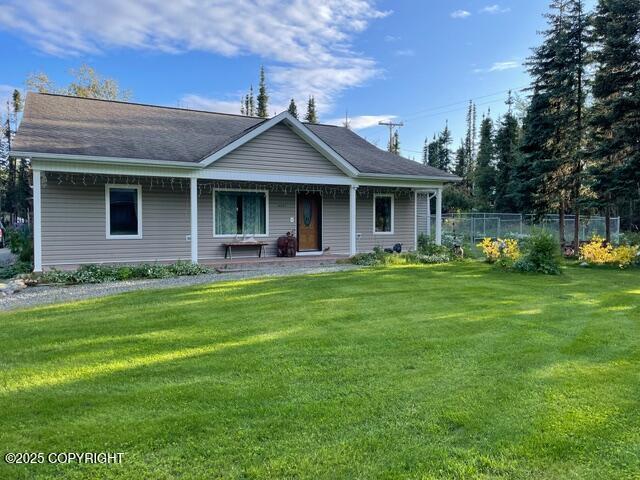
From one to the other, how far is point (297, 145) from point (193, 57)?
61.7ft

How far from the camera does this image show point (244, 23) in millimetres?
17375

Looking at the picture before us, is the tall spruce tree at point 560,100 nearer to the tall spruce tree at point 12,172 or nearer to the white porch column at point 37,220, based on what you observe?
the white porch column at point 37,220

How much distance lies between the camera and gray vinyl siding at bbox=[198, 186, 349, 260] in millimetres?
12672

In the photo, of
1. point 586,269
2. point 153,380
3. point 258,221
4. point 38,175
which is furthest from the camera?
point 258,221

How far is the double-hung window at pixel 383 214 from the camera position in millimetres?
15578

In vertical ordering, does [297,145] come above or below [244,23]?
below

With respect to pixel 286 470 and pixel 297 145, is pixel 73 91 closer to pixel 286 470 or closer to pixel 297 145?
pixel 297 145

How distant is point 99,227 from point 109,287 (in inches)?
123

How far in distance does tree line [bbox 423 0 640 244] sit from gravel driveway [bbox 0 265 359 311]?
34.4ft

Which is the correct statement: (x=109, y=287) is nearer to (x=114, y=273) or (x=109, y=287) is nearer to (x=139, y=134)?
(x=114, y=273)

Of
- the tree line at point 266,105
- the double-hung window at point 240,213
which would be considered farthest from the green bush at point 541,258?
the tree line at point 266,105

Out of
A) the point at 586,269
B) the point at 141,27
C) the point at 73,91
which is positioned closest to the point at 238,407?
A: the point at 586,269

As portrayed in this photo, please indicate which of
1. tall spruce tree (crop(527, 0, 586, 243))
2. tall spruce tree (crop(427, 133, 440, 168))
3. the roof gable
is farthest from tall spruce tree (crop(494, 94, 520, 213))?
the roof gable

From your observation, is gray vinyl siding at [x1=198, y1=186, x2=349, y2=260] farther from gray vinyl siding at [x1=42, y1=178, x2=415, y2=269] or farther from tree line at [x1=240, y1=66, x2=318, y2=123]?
tree line at [x1=240, y1=66, x2=318, y2=123]
